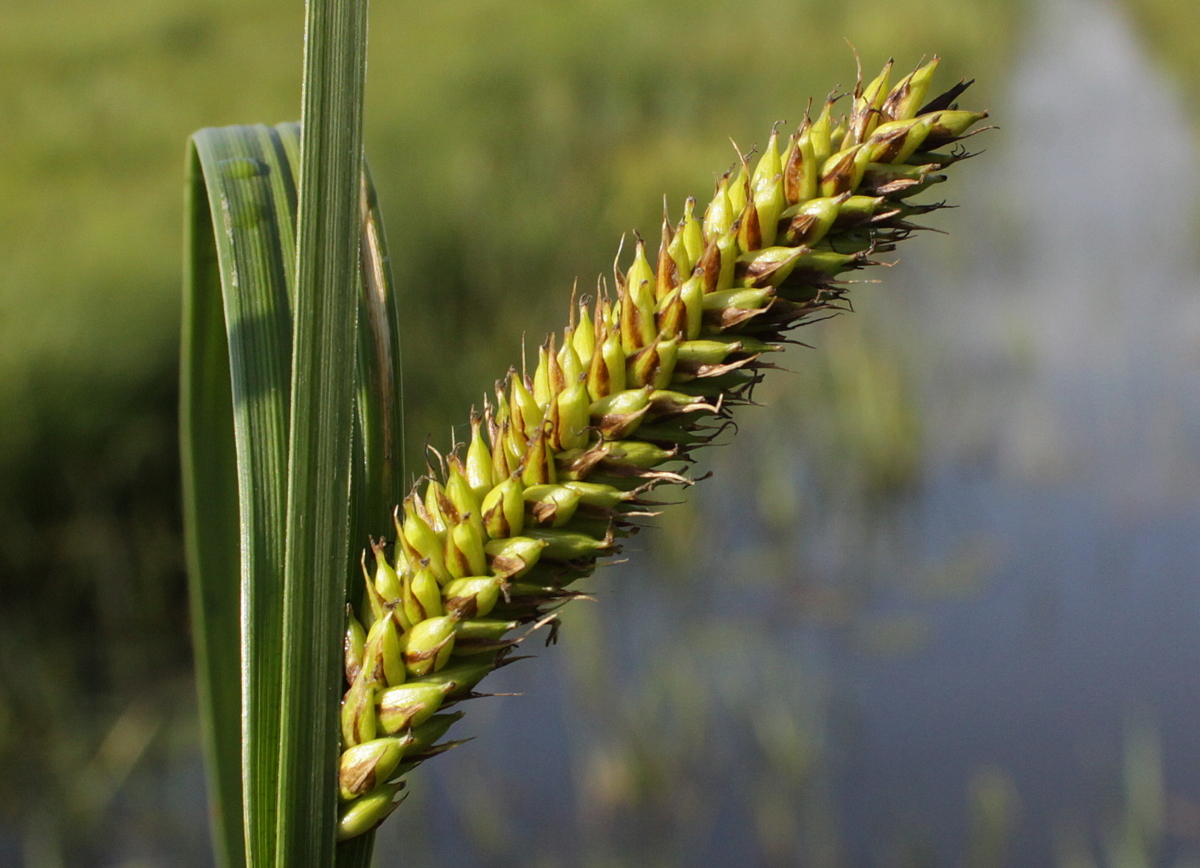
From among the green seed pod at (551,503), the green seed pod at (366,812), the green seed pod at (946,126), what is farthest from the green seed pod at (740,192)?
the green seed pod at (366,812)

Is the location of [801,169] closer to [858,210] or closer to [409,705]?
[858,210]

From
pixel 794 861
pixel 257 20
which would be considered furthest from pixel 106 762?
pixel 257 20

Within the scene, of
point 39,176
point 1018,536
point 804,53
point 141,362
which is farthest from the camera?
point 804,53

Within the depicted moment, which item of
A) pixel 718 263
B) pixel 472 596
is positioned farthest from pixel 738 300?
pixel 472 596

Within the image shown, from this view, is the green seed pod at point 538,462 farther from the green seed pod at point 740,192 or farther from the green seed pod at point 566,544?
the green seed pod at point 740,192

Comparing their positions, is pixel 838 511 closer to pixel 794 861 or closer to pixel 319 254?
pixel 794 861

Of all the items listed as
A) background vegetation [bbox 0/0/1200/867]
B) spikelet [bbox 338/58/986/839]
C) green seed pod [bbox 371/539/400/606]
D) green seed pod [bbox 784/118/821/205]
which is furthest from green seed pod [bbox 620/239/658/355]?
background vegetation [bbox 0/0/1200/867]

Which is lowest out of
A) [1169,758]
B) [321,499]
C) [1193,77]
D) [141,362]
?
[1169,758]

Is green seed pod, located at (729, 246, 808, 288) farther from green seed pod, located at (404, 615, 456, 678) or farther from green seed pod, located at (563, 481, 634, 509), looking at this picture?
green seed pod, located at (404, 615, 456, 678)
